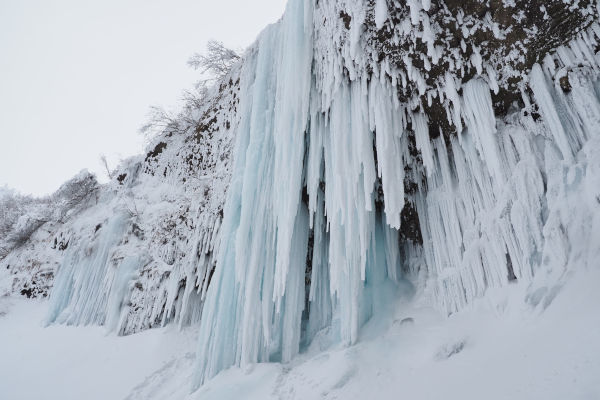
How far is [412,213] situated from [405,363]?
270cm

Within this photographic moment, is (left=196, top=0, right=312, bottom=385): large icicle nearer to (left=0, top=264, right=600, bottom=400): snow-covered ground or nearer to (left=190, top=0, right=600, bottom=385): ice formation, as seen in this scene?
(left=190, top=0, right=600, bottom=385): ice formation

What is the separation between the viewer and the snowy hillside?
3.41 meters

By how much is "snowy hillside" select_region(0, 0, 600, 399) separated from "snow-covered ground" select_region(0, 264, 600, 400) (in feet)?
0.08

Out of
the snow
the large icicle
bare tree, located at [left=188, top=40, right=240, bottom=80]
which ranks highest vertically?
bare tree, located at [left=188, top=40, right=240, bottom=80]

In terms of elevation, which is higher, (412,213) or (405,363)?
(412,213)

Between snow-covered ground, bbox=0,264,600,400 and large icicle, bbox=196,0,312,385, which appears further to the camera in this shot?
large icicle, bbox=196,0,312,385

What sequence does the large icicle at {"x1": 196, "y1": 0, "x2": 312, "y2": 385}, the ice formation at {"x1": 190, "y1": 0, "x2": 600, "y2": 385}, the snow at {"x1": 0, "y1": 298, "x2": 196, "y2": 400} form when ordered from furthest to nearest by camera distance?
the snow at {"x1": 0, "y1": 298, "x2": 196, "y2": 400} < the large icicle at {"x1": 196, "y1": 0, "x2": 312, "y2": 385} < the ice formation at {"x1": 190, "y1": 0, "x2": 600, "y2": 385}

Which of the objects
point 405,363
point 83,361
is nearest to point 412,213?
point 405,363

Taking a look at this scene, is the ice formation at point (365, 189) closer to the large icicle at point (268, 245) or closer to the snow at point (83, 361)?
the large icicle at point (268, 245)

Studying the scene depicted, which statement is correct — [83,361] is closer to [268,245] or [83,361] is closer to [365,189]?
[268,245]

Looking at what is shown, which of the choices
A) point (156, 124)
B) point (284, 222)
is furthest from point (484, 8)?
point (156, 124)

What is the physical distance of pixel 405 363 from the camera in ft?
13.6

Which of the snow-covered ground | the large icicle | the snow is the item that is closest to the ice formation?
the large icicle

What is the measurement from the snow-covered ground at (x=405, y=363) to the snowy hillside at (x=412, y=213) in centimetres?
2
